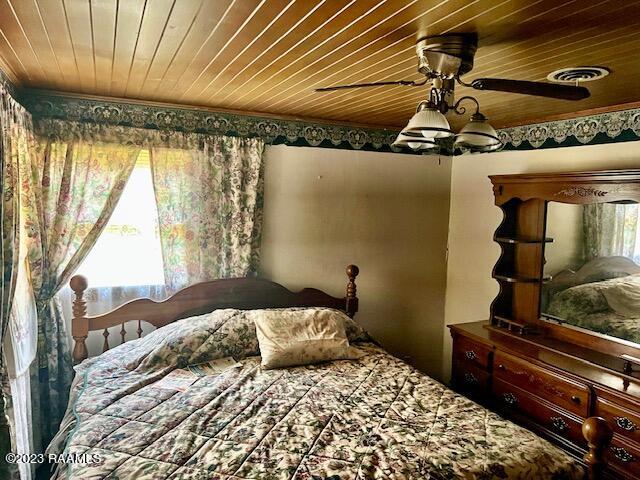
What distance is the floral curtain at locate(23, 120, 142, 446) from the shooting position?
8.60ft

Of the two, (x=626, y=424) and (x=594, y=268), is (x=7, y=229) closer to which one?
(x=626, y=424)

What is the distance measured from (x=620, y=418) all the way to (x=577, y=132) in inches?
66.8

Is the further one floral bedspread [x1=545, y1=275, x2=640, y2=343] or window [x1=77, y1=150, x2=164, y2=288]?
window [x1=77, y1=150, x2=164, y2=288]

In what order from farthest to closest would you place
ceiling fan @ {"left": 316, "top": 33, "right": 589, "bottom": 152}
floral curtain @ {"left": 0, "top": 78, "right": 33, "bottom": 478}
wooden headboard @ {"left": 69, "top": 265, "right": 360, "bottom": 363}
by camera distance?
wooden headboard @ {"left": 69, "top": 265, "right": 360, "bottom": 363} → floral curtain @ {"left": 0, "top": 78, "right": 33, "bottom": 478} → ceiling fan @ {"left": 316, "top": 33, "right": 589, "bottom": 152}

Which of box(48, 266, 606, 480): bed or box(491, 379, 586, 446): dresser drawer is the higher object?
box(48, 266, 606, 480): bed

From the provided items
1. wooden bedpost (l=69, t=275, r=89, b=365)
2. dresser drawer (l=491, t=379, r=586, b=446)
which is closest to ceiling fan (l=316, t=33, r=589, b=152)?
dresser drawer (l=491, t=379, r=586, b=446)

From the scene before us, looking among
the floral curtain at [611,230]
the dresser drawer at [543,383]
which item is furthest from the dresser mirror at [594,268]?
the dresser drawer at [543,383]

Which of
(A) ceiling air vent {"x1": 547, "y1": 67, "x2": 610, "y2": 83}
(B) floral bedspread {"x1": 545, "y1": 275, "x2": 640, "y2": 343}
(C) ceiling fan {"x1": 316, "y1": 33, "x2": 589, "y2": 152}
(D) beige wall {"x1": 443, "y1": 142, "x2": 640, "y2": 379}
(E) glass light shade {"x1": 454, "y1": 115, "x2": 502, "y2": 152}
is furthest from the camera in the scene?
A: (D) beige wall {"x1": 443, "y1": 142, "x2": 640, "y2": 379}

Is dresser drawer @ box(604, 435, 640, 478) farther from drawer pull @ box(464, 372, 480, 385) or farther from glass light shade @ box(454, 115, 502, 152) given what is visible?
glass light shade @ box(454, 115, 502, 152)

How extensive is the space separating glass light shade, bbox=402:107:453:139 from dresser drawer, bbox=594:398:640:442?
155 cm

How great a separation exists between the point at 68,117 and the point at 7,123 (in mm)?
712

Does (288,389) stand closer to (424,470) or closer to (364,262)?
(424,470)

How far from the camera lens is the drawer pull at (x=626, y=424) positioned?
2.06m

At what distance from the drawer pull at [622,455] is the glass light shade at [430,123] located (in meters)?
1.69
